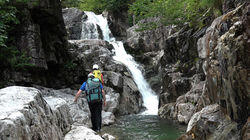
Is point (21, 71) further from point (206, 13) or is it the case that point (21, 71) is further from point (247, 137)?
point (247, 137)

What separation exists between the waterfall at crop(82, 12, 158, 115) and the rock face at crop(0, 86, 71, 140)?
33.0ft

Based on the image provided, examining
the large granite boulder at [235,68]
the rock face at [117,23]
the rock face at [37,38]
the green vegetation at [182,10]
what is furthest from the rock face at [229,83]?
the rock face at [117,23]

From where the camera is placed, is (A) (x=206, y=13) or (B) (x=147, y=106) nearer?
(A) (x=206, y=13)

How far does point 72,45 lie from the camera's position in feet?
55.6

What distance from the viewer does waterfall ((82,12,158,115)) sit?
1593 centimetres

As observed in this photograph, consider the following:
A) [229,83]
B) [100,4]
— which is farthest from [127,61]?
[229,83]

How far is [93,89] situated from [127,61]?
12499mm

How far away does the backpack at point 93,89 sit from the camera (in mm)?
6566

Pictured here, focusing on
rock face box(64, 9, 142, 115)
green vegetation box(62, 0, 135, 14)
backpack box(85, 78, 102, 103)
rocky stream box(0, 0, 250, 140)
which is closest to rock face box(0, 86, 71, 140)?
rocky stream box(0, 0, 250, 140)

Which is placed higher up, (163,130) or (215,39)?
(215,39)

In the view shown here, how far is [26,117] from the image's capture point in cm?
286

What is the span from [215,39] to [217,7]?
3516 mm

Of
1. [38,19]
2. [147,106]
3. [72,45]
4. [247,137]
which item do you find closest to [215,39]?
[247,137]

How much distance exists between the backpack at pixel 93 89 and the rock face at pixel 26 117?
2.36 metres
